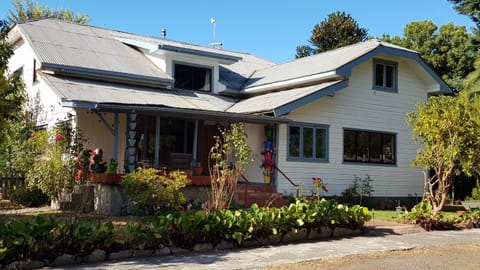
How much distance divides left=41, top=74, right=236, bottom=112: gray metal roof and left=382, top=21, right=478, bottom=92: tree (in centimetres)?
2214

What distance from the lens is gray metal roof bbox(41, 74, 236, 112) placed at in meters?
16.3

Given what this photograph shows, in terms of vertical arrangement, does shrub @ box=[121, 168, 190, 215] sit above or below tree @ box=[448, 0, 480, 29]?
below

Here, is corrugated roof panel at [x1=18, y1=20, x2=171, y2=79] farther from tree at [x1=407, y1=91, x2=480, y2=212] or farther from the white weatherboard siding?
tree at [x1=407, y1=91, x2=480, y2=212]

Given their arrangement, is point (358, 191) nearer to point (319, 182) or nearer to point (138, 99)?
point (319, 182)

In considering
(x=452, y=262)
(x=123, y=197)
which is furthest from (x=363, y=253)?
(x=123, y=197)

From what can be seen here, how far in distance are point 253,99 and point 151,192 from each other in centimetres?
891

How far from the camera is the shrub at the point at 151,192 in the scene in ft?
43.3

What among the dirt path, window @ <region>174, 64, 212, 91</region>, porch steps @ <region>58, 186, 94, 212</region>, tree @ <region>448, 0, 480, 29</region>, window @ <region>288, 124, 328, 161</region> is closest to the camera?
the dirt path

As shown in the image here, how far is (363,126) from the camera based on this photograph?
20359 millimetres

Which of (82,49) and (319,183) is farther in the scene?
(82,49)

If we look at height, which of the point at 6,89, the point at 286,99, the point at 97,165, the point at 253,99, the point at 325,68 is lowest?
the point at 97,165

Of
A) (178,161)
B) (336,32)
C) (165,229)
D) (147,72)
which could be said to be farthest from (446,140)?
(336,32)

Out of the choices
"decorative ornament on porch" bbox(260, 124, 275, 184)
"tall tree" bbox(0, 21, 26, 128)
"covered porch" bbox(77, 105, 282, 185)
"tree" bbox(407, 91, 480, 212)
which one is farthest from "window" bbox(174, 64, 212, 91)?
"tree" bbox(407, 91, 480, 212)

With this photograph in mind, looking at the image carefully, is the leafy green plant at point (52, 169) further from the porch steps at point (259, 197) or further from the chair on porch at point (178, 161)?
the porch steps at point (259, 197)
